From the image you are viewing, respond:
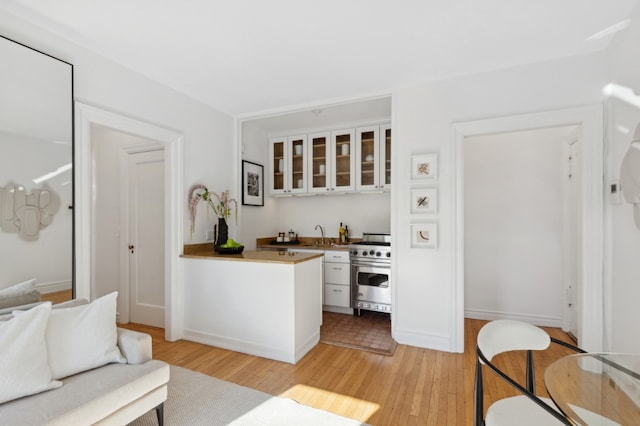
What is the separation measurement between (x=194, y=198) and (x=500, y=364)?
10.9 ft

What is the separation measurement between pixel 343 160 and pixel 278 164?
1082mm

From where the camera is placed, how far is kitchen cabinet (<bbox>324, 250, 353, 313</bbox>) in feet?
13.1

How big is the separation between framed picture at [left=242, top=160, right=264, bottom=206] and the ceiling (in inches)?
54.2

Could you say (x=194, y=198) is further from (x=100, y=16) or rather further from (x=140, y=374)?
Answer: (x=140, y=374)

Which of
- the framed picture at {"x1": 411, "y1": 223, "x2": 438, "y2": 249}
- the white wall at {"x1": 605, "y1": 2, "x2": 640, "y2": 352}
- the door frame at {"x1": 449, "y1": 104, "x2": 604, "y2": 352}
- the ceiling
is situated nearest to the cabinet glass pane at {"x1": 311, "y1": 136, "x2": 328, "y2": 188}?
the ceiling

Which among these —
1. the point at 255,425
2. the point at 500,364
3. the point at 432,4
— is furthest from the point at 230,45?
the point at 500,364

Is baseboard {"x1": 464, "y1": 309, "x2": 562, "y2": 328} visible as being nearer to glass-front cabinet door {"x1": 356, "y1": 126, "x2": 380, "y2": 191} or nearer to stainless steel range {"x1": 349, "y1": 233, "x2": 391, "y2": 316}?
stainless steel range {"x1": 349, "y1": 233, "x2": 391, "y2": 316}

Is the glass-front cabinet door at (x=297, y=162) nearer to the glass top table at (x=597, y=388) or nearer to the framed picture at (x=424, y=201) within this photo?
the framed picture at (x=424, y=201)

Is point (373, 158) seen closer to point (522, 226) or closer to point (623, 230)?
point (522, 226)

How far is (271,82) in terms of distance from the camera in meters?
3.01

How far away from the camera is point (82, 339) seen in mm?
1691

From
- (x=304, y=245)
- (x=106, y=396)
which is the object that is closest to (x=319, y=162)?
(x=304, y=245)

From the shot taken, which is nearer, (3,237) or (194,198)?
(3,237)

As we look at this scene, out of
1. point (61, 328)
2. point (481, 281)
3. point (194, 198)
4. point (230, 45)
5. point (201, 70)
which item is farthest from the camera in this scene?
point (481, 281)
